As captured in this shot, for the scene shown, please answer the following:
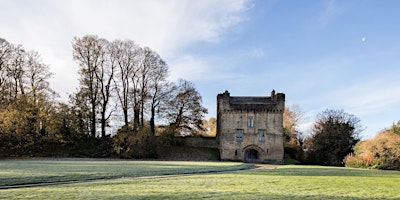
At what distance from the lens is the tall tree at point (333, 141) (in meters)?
39.7

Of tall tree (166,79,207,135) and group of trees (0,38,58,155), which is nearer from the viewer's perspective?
group of trees (0,38,58,155)

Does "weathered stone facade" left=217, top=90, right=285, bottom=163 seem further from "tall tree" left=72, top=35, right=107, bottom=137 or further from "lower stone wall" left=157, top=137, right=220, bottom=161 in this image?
"tall tree" left=72, top=35, right=107, bottom=137

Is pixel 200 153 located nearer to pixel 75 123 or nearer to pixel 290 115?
pixel 75 123

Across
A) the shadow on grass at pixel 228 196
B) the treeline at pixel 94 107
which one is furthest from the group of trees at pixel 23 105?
the shadow on grass at pixel 228 196

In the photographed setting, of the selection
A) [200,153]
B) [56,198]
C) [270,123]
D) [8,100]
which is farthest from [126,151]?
[56,198]

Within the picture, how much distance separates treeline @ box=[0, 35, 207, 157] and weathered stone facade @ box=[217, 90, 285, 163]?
3.95 meters

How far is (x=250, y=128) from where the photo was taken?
43.7 m

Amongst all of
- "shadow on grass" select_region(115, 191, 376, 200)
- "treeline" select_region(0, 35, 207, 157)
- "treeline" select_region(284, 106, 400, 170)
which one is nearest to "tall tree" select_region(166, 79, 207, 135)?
"treeline" select_region(0, 35, 207, 157)

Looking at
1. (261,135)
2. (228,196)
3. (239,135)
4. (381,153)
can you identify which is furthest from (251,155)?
(228,196)

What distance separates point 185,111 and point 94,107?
1218 centimetres

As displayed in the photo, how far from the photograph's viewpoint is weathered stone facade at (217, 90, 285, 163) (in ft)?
142

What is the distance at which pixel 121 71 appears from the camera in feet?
141

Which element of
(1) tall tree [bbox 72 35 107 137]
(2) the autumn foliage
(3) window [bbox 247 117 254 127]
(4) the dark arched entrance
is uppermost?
(1) tall tree [bbox 72 35 107 137]

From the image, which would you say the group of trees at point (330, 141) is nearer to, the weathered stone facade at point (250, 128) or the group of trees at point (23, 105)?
the weathered stone facade at point (250, 128)
